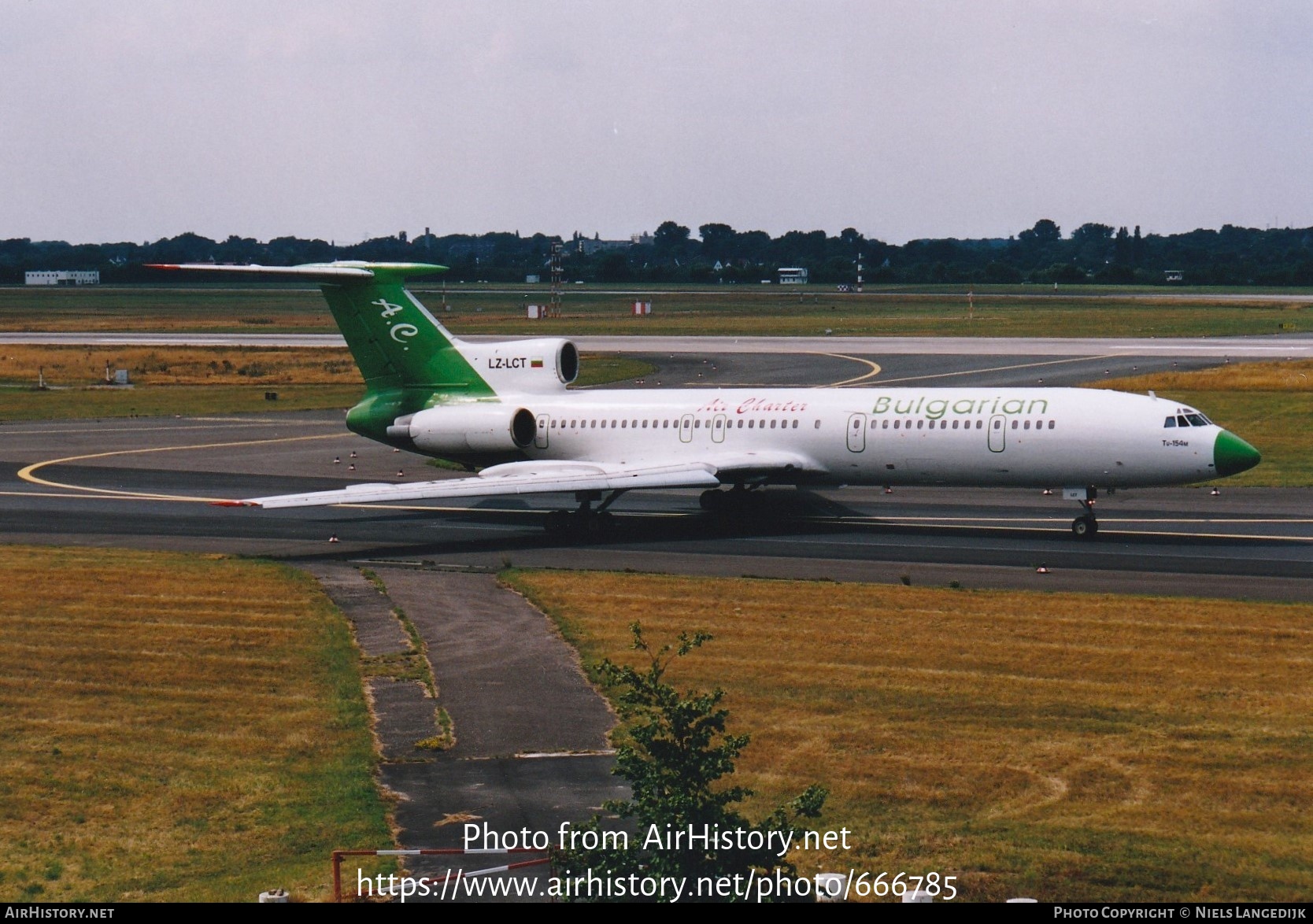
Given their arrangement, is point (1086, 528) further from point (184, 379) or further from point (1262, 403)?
point (184, 379)

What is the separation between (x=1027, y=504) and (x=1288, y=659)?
18488 millimetres

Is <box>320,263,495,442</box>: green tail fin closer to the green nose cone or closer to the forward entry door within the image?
the forward entry door

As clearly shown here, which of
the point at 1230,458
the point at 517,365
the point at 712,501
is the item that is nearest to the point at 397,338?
the point at 517,365

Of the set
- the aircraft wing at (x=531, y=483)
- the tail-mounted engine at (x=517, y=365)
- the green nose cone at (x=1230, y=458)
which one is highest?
the tail-mounted engine at (x=517, y=365)

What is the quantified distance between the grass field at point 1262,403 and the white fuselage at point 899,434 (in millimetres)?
11055

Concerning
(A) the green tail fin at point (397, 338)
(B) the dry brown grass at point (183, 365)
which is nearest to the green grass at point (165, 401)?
(B) the dry brown grass at point (183, 365)

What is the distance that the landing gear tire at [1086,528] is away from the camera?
123 ft

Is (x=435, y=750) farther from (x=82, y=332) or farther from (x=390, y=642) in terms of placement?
(x=82, y=332)

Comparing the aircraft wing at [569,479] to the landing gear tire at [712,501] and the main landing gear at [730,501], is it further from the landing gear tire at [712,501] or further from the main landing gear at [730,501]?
the landing gear tire at [712,501]

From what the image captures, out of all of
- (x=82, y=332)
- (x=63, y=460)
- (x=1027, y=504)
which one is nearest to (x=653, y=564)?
(x=1027, y=504)

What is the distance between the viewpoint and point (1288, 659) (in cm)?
2503

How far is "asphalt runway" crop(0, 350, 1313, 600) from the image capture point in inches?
1329

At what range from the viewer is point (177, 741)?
2144 cm

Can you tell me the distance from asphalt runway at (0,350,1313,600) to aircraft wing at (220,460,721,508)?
134cm
